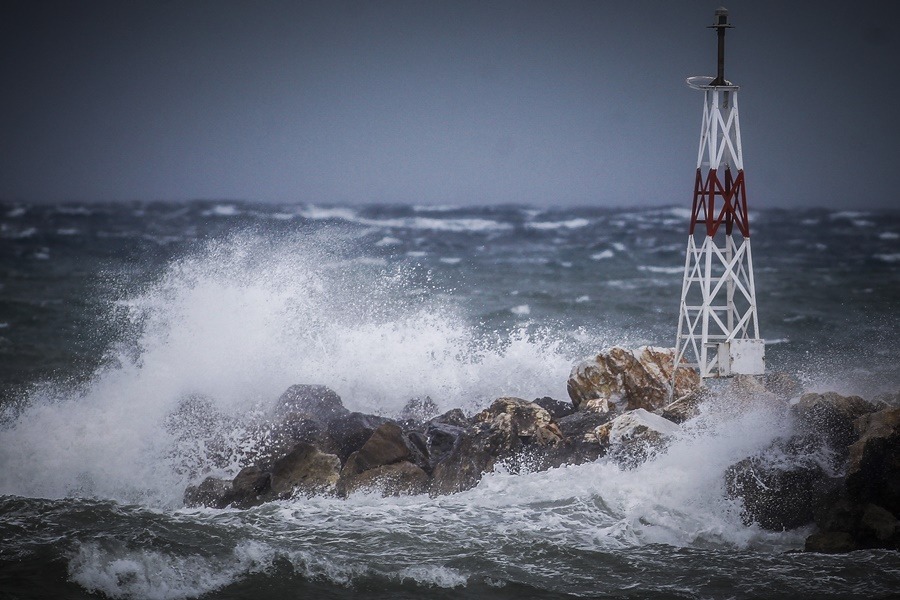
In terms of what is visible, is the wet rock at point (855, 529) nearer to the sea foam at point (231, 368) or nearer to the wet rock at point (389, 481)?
the wet rock at point (389, 481)

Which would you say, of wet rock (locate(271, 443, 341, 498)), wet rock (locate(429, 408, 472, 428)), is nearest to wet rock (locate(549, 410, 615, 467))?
wet rock (locate(429, 408, 472, 428))

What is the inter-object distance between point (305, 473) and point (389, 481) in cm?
91

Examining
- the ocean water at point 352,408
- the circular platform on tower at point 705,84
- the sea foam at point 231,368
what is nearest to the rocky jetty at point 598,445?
the ocean water at point 352,408

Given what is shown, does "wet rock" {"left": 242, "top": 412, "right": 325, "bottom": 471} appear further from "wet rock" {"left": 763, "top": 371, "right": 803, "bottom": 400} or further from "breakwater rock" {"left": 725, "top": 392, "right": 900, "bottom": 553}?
"wet rock" {"left": 763, "top": 371, "right": 803, "bottom": 400}

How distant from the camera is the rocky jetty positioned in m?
8.77

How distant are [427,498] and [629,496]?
82.6 inches

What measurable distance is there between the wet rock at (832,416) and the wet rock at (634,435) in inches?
52.4

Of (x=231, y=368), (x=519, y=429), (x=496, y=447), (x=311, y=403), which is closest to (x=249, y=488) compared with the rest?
(x=311, y=403)

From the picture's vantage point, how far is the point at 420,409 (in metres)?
13.0

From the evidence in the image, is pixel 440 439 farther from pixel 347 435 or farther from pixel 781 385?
pixel 781 385

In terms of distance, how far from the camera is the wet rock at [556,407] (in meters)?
12.1

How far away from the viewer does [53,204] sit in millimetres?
57625

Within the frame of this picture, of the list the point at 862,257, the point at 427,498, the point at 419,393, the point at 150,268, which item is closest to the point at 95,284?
the point at 150,268

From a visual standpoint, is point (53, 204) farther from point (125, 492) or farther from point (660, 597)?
point (660, 597)
